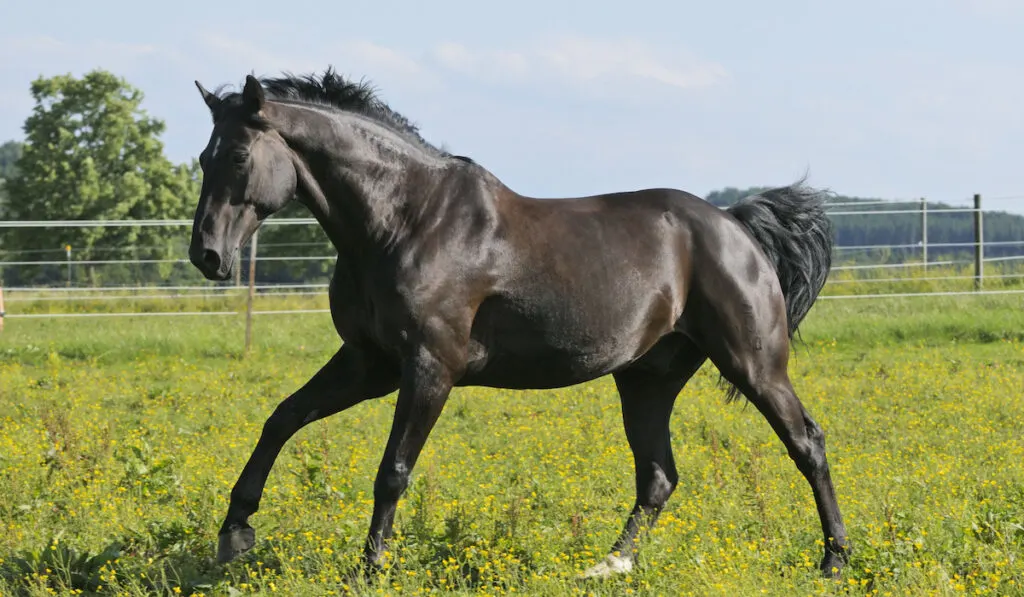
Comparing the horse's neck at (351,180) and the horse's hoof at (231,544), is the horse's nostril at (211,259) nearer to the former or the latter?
the horse's neck at (351,180)

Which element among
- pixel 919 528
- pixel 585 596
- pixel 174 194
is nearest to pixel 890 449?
pixel 919 528

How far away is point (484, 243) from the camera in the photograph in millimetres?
5250

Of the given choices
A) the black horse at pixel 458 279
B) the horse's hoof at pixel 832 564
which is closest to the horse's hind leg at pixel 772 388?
the black horse at pixel 458 279

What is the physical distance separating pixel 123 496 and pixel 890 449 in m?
5.42

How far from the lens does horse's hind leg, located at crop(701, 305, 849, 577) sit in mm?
5691

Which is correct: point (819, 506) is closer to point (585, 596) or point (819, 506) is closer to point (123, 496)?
point (585, 596)

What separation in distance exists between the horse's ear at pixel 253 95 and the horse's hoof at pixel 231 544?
6.16 feet

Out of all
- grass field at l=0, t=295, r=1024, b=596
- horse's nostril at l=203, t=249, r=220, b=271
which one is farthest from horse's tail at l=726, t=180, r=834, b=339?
horse's nostril at l=203, t=249, r=220, b=271

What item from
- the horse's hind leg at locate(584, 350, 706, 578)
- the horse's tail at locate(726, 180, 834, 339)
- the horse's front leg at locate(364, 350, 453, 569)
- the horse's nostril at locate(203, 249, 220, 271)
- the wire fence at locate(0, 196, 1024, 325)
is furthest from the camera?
the wire fence at locate(0, 196, 1024, 325)

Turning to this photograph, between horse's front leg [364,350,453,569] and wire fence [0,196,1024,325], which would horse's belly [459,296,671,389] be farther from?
wire fence [0,196,1024,325]

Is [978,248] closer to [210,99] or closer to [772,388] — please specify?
[772,388]

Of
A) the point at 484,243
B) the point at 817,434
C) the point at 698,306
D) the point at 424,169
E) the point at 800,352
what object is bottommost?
the point at 800,352

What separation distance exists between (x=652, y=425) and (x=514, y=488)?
4.89ft

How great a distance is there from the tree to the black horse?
41980 mm
